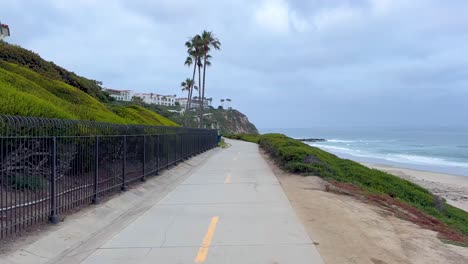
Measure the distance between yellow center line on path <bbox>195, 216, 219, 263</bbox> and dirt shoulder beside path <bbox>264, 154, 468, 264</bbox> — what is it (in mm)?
1823

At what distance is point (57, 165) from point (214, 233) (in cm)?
358

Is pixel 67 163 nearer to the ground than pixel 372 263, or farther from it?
farther from it

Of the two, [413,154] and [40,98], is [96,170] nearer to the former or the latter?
[40,98]

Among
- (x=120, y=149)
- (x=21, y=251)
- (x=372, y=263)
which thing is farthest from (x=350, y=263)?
(x=120, y=149)

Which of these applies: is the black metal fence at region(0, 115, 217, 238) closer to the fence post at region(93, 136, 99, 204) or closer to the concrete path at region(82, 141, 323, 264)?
the fence post at region(93, 136, 99, 204)

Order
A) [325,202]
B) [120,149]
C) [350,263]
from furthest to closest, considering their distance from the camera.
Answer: [120,149], [325,202], [350,263]

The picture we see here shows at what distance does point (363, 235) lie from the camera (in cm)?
864

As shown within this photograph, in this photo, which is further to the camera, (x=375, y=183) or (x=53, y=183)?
(x=375, y=183)

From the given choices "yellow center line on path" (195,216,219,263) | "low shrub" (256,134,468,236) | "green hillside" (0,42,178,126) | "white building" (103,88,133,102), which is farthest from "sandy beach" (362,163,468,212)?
"white building" (103,88,133,102)

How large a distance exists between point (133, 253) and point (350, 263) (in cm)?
336

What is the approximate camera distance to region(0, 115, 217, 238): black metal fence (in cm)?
791

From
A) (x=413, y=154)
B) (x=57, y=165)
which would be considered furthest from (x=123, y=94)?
(x=57, y=165)

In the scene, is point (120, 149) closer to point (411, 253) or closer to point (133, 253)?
point (133, 253)

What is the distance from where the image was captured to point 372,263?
22.3 feet
